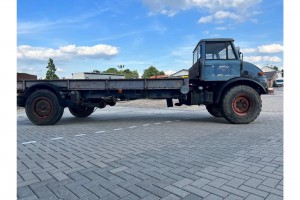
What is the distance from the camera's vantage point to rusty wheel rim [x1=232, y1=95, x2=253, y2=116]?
791cm

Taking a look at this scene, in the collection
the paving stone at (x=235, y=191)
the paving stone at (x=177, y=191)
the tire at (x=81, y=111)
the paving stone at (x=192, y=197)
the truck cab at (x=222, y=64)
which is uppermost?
the truck cab at (x=222, y=64)

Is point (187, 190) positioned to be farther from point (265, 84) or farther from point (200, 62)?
point (265, 84)

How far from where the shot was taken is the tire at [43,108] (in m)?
8.01

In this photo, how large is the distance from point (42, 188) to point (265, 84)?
7720 mm

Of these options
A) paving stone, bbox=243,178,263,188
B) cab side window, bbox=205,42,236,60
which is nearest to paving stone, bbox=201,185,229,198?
paving stone, bbox=243,178,263,188

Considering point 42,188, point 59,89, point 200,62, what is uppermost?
point 200,62

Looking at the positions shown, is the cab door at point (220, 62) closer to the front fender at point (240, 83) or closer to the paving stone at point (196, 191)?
the front fender at point (240, 83)

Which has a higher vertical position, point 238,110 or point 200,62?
point 200,62

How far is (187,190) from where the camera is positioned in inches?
112

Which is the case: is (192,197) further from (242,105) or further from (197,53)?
(197,53)

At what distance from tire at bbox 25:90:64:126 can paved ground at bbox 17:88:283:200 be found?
1858mm

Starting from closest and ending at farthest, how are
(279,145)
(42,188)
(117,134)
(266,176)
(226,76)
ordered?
(42,188)
(266,176)
(279,145)
(117,134)
(226,76)

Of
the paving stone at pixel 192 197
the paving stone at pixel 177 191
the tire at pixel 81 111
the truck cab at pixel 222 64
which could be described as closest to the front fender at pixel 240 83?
the truck cab at pixel 222 64

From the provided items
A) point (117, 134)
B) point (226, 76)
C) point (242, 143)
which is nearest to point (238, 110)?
point (226, 76)
